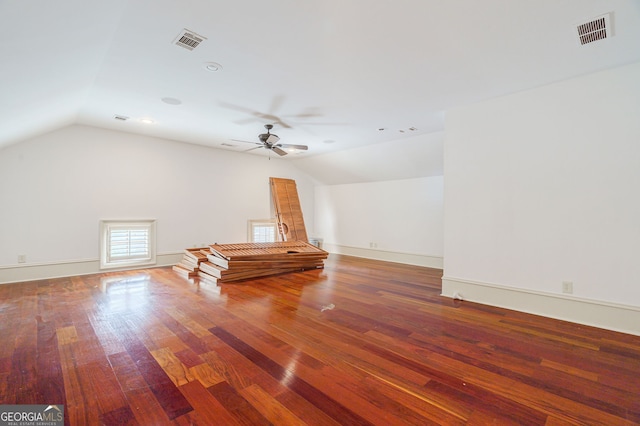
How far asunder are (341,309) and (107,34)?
3.52 meters

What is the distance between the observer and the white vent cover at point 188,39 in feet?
7.68

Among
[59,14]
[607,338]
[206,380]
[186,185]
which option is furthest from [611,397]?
[186,185]

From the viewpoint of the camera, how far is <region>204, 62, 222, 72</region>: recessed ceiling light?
2.83 metres

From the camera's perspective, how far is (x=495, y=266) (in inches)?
142

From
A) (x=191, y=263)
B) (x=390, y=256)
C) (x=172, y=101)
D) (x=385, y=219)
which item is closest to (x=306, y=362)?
(x=172, y=101)

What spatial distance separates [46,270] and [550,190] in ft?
24.5

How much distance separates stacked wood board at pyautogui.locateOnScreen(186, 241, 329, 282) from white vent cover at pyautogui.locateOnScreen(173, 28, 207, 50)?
3143 mm

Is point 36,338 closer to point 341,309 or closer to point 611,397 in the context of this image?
point 341,309

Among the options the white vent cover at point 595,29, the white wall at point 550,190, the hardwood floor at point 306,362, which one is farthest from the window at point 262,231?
the white vent cover at point 595,29

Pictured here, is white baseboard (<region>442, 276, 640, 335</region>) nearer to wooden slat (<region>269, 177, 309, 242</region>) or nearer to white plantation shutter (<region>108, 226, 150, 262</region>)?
wooden slat (<region>269, 177, 309, 242</region>)

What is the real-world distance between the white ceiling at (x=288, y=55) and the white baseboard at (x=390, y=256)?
3231mm

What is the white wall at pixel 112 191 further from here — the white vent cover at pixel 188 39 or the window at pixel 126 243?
the white vent cover at pixel 188 39

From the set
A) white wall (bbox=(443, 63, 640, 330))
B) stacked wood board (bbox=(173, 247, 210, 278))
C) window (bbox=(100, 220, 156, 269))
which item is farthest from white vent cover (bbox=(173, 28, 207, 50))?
window (bbox=(100, 220, 156, 269))

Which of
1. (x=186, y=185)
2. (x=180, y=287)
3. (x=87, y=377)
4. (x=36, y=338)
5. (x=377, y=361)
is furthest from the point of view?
(x=186, y=185)
